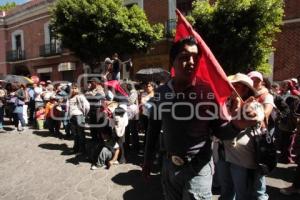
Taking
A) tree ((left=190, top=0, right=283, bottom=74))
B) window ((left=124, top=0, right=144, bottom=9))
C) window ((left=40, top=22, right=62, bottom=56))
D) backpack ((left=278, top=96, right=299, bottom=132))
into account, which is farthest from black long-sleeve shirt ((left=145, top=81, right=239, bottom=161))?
window ((left=40, top=22, right=62, bottom=56))

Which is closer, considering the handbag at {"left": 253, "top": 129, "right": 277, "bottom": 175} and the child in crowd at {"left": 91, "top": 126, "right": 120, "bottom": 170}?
the handbag at {"left": 253, "top": 129, "right": 277, "bottom": 175}

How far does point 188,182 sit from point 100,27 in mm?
11870

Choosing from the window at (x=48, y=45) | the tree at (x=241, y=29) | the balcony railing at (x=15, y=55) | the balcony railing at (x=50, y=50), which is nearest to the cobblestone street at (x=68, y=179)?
the tree at (x=241, y=29)

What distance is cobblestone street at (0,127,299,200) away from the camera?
490 centimetres

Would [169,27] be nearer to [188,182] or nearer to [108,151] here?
[108,151]

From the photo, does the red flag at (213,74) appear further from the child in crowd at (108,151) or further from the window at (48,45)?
the window at (48,45)

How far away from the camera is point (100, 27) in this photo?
1339 cm

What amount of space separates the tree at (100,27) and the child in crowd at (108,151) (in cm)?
778

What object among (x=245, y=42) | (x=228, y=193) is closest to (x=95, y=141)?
(x=228, y=193)

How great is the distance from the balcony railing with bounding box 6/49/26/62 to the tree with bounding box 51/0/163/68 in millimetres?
11610

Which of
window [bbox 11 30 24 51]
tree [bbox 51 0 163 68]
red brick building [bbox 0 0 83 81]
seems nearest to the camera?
tree [bbox 51 0 163 68]

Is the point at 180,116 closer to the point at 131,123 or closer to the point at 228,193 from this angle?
the point at 228,193

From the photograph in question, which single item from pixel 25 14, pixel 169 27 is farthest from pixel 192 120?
pixel 25 14

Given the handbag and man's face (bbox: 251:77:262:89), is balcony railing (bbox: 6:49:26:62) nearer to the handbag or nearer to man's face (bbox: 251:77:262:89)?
man's face (bbox: 251:77:262:89)
